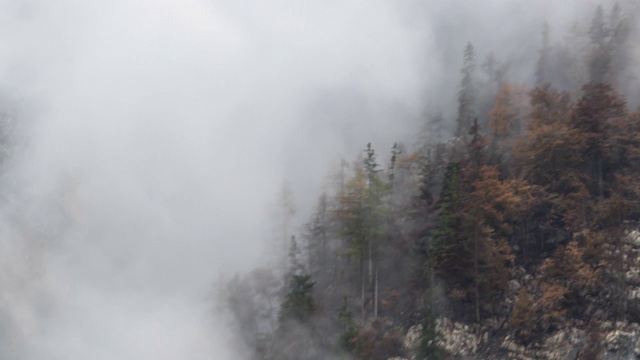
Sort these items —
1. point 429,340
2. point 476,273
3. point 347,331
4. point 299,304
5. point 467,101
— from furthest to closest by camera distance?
1. point 467,101
2. point 299,304
3. point 347,331
4. point 476,273
5. point 429,340

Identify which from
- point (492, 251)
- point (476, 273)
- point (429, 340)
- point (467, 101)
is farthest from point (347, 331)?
point (467, 101)

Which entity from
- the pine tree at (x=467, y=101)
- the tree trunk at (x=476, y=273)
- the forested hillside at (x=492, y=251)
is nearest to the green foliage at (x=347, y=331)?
the forested hillside at (x=492, y=251)

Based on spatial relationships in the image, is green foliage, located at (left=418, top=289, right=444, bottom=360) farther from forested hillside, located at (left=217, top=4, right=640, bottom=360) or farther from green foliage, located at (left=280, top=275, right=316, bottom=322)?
green foliage, located at (left=280, top=275, right=316, bottom=322)

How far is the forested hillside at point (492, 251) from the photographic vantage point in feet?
131

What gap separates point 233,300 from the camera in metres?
56.6

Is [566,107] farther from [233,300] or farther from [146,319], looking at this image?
[146,319]

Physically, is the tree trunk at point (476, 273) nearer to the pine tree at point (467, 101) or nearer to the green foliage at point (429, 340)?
the green foliage at point (429, 340)

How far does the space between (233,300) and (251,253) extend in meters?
9.06

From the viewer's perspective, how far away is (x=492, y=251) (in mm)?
43250

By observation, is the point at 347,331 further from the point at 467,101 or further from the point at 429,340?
the point at 467,101

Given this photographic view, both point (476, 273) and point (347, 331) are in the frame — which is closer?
point (476, 273)

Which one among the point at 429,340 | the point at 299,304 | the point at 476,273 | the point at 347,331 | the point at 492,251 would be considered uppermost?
the point at 492,251

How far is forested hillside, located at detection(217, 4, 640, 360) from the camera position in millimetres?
39844

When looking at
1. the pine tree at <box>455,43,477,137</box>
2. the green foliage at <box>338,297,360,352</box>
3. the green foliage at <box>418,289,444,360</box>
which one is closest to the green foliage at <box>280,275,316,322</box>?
the green foliage at <box>338,297,360,352</box>
